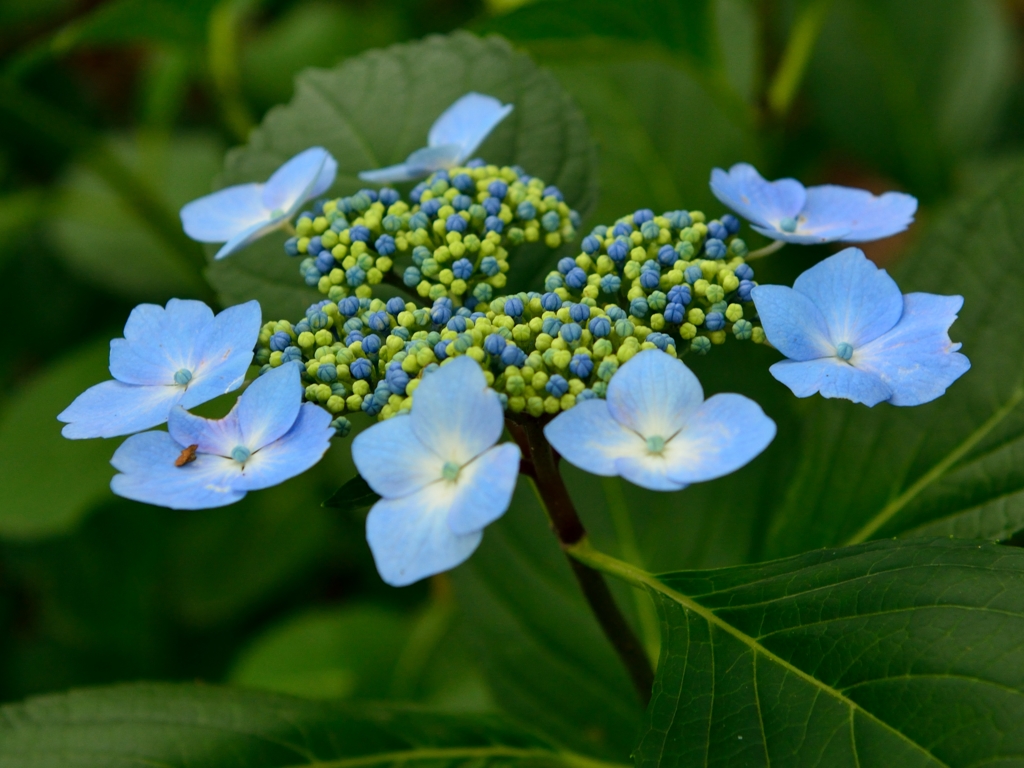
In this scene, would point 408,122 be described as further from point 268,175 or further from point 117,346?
point 117,346

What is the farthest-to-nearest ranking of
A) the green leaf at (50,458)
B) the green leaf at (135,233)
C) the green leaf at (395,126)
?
the green leaf at (135,233) → the green leaf at (50,458) → the green leaf at (395,126)

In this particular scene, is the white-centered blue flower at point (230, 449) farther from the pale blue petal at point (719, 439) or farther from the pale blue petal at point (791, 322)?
the pale blue petal at point (791, 322)

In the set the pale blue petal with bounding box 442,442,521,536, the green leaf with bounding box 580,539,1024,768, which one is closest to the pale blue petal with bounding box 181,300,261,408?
the pale blue petal with bounding box 442,442,521,536

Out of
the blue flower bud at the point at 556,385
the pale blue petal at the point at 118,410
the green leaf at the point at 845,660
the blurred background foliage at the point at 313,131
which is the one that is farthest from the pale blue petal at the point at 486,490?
the blurred background foliage at the point at 313,131

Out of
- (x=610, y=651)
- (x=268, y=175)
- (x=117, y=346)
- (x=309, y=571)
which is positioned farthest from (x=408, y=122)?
(x=309, y=571)

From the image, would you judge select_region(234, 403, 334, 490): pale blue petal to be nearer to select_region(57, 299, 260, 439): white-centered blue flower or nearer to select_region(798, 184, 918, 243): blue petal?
select_region(57, 299, 260, 439): white-centered blue flower

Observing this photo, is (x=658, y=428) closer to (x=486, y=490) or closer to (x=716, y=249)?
(x=486, y=490)

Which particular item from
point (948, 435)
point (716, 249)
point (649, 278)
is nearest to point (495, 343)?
point (649, 278)
